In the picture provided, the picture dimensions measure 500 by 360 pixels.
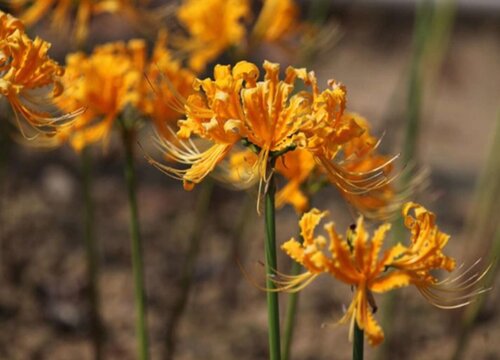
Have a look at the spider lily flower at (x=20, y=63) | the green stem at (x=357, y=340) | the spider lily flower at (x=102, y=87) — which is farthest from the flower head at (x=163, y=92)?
the green stem at (x=357, y=340)

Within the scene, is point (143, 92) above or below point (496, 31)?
below

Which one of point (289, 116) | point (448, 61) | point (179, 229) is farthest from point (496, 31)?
point (289, 116)

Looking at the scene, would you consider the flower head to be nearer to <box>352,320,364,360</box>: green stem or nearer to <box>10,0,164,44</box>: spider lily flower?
<box>10,0,164,44</box>: spider lily flower

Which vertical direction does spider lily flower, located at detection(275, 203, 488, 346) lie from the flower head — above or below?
below

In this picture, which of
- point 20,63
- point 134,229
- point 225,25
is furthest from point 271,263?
point 225,25

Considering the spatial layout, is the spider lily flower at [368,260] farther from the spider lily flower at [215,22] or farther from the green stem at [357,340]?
the spider lily flower at [215,22]

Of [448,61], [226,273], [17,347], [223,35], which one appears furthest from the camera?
[448,61]

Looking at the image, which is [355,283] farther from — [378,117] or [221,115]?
[378,117]

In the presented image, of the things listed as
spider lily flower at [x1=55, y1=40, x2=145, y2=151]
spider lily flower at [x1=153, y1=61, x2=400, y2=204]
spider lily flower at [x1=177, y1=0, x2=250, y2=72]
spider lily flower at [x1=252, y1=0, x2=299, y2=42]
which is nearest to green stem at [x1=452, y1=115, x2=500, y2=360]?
spider lily flower at [x1=252, y1=0, x2=299, y2=42]
